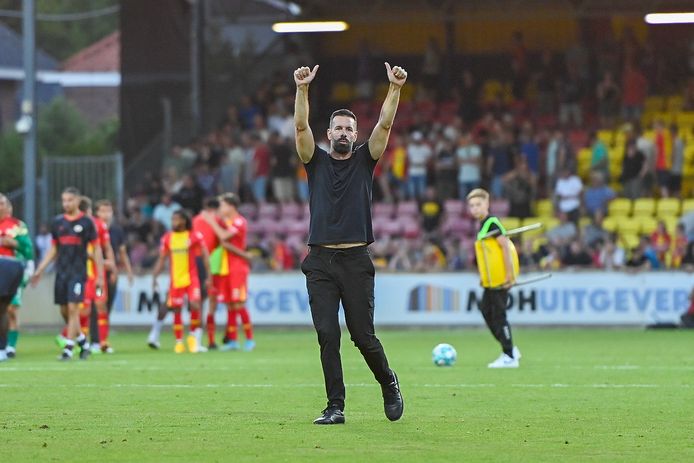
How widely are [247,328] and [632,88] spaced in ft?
55.7

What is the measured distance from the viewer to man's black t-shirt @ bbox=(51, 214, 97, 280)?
19734 millimetres

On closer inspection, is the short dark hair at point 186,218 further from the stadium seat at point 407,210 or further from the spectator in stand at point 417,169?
the spectator in stand at point 417,169

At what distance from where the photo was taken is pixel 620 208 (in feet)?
106

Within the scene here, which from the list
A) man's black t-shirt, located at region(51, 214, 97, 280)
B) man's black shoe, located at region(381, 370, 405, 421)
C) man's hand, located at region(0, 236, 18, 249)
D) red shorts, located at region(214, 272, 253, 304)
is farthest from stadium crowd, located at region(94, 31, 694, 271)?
man's black shoe, located at region(381, 370, 405, 421)

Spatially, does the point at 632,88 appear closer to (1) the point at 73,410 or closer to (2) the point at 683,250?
(2) the point at 683,250

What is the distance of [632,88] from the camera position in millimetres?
36188

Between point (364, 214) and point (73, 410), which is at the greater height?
point (364, 214)

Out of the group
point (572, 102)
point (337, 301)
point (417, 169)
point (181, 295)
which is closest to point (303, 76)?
point (337, 301)

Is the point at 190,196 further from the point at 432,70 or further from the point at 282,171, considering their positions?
the point at 432,70

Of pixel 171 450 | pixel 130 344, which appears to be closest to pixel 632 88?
pixel 130 344

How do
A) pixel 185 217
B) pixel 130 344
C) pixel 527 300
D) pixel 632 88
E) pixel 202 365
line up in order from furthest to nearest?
pixel 632 88 → pixel 527 300 → pixel 130 344 → pixel 185 217 → pixel 202 365

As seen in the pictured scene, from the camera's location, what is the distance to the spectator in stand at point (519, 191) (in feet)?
107

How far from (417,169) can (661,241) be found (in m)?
6.85

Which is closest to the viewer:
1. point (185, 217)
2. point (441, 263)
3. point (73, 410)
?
point (73, 410)
